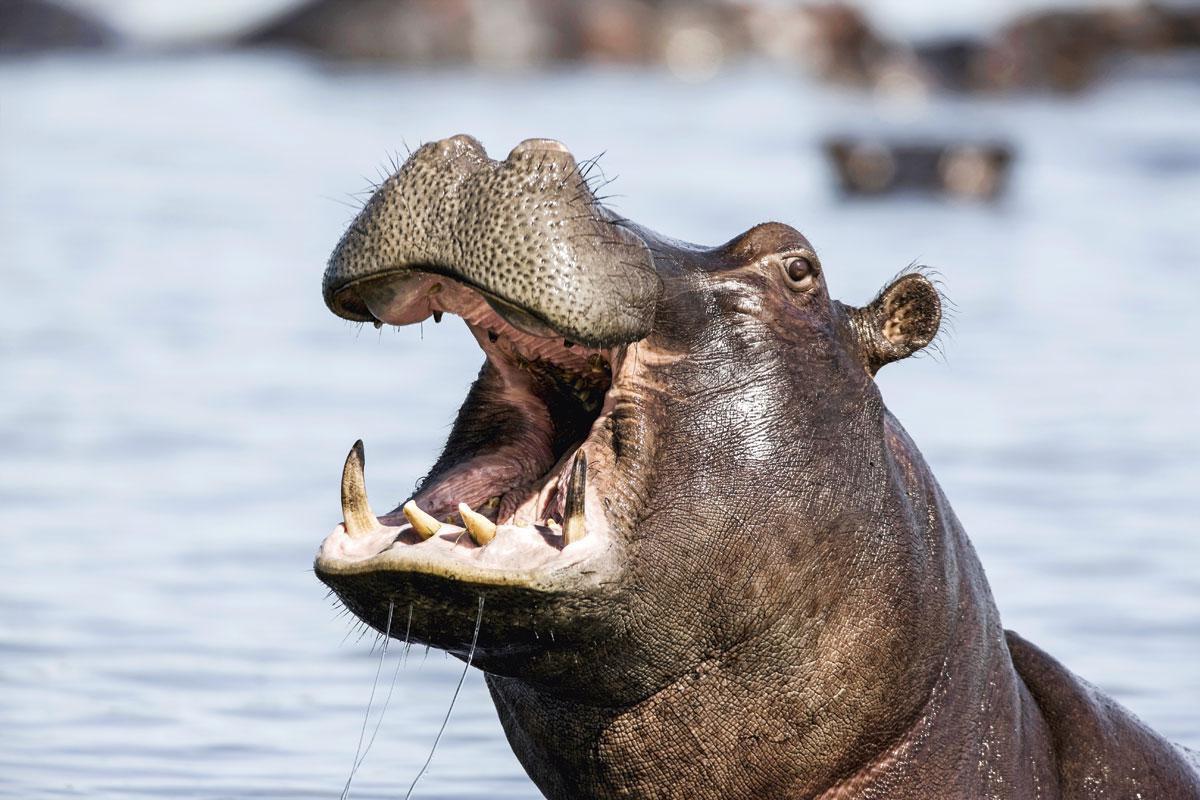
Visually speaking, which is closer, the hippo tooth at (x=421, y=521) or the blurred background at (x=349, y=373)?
the hippo tooth at (x=421, y=521)

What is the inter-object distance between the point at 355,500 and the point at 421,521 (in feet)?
0.70

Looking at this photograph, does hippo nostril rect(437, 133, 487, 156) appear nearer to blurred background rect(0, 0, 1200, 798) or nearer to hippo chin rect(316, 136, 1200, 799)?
hippo chin rect(316, 136, 1200, 799)

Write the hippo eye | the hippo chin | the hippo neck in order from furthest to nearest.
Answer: the hippo eye
the hippo neck
the hippo chin

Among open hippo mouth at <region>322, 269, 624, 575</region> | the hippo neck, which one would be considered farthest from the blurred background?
the hippo neck

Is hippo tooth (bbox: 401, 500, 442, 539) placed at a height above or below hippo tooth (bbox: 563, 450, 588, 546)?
below

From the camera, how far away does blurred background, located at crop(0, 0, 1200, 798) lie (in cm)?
827

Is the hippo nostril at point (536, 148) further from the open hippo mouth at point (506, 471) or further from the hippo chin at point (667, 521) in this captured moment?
the open hippo mouth at point (506, 471)

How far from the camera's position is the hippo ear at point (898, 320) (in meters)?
5.44

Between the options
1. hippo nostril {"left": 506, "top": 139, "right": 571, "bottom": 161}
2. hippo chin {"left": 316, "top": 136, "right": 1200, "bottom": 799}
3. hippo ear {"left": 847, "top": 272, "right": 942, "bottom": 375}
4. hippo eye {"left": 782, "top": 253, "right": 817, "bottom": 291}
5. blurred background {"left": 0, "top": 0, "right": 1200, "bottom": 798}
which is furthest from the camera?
blurred background {"left": 0, "top": 0, "right": 1200, "bottom": 798}

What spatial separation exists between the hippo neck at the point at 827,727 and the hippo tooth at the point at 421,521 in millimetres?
658

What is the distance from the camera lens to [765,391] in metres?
5.04

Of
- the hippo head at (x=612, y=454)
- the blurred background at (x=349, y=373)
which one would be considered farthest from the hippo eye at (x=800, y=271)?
the blurred background at (x=349, y=373)

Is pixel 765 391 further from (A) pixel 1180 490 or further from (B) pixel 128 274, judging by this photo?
(B) pixel 128 274

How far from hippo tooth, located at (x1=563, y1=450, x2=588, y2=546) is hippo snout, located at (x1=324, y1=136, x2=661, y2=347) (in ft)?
0.93
